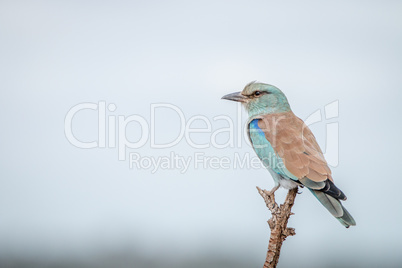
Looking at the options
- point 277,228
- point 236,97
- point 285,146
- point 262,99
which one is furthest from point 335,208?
point 236,97

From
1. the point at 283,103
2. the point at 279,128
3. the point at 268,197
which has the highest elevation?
the point at 283,103

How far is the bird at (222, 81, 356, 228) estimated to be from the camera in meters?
5.37

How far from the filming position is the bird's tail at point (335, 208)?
513 centimetres

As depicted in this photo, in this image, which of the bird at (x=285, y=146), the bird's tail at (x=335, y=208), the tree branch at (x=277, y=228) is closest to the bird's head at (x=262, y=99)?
the bird at (x=285, y=146)

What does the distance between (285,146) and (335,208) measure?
3.36ft

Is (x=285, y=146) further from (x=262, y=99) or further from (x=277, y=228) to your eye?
(x=277, y=228)

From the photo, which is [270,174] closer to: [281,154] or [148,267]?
[281,154]

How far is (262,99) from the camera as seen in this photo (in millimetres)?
6969

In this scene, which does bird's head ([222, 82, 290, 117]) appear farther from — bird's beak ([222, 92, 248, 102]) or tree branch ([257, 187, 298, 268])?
tree branch ([257, 187, 298, 268])

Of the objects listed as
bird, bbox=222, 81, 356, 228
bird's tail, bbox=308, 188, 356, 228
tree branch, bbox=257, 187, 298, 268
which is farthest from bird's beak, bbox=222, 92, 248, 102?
tree branch, bbox=257, 187, 298, 268

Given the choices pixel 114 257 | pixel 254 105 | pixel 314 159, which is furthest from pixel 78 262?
pixel 314 159

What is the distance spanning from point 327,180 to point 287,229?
2.43ft

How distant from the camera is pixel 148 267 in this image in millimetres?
15773

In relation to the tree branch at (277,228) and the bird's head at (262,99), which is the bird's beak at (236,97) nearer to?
the bird's head at (262,99)
